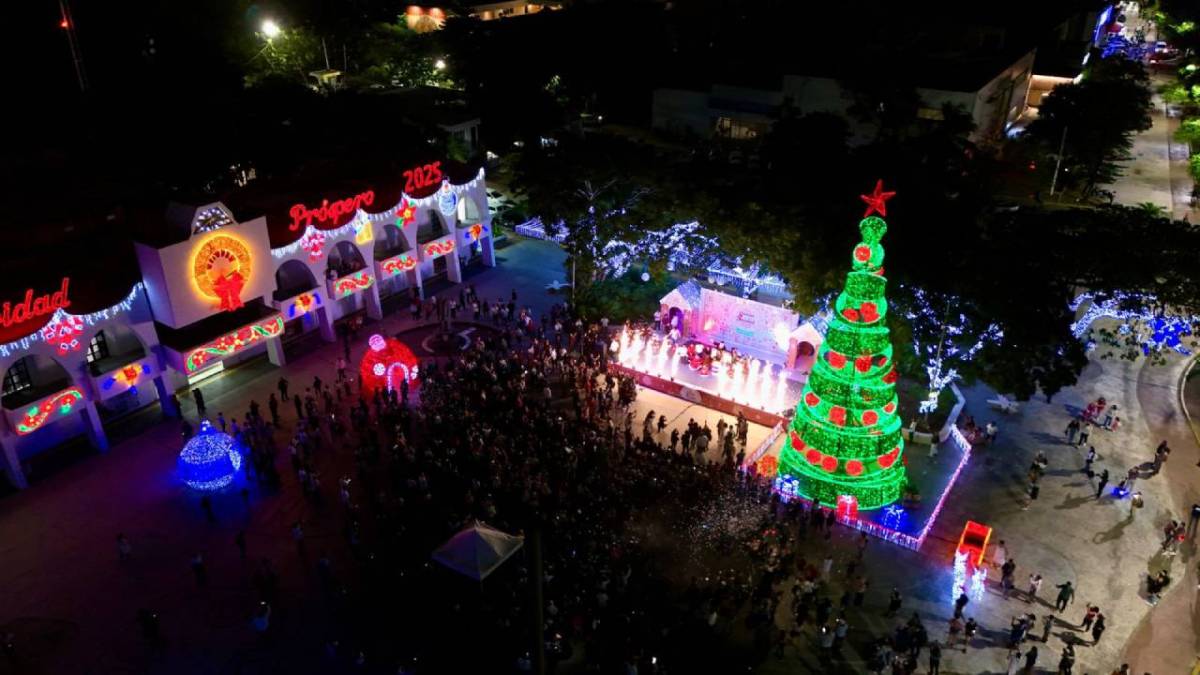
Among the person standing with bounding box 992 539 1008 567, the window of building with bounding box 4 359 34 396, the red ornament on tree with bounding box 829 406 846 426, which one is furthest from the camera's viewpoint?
the window of building with bounding box 4 359 34 396

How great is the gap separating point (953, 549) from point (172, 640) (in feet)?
72.1

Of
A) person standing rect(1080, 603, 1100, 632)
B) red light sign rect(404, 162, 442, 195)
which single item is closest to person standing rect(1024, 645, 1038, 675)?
person standing rect(1080, 603, 1100, 632)

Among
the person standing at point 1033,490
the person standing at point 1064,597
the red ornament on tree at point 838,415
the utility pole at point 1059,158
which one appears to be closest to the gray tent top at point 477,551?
the red ornament on tree at point 838,415

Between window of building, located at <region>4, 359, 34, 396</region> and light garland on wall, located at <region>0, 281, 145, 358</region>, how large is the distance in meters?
1.69

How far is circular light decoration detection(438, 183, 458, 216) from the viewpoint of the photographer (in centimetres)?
3966

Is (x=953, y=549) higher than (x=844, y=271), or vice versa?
(x=844, y=271)

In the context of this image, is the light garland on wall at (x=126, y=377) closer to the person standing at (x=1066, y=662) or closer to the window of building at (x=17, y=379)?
the window of building at (x=17, y=379)

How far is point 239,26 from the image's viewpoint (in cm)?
6419

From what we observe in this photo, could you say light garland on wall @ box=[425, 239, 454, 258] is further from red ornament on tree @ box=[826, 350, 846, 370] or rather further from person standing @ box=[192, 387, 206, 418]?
red ornament on tree @ box=[826, 350, 846, 370]

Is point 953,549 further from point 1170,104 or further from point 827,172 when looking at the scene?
point 1170,104

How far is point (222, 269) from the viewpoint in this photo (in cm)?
3069

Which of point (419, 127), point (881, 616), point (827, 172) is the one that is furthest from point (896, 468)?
point (419, 127)

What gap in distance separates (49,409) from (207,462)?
227 inches

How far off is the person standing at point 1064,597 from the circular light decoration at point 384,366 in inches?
889
